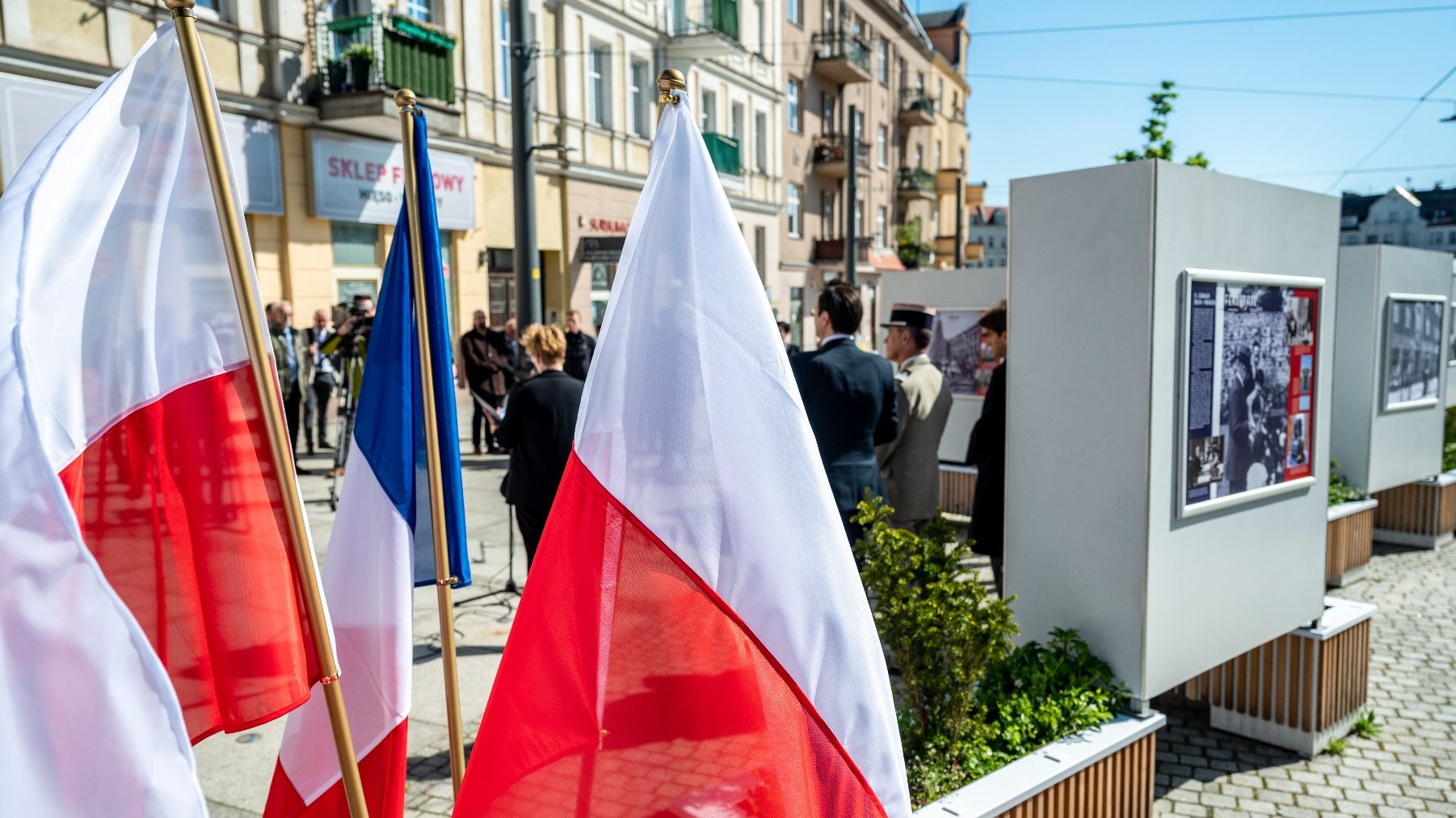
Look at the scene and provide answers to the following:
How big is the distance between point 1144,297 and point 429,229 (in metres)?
2.55

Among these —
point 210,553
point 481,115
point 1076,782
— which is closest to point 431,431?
point 210,553

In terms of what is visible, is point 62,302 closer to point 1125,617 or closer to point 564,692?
point 564,692

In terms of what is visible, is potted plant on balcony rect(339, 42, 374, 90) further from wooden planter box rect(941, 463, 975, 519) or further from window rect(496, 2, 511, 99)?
wooden planter box rect(941, 463, 975, 519)

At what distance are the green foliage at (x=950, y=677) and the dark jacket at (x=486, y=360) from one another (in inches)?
374

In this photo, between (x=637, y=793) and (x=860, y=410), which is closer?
(x=637, y=793)

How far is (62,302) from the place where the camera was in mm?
1723

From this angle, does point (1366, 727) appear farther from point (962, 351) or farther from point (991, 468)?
point (962, 351)

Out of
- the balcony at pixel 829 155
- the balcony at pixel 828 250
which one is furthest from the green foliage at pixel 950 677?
the balcony at pixel 829 155

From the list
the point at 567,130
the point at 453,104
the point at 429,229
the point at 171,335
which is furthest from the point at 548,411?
the point at 567,130

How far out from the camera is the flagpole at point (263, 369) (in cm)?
181

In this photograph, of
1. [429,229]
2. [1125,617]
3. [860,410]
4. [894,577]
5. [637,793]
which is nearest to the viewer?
[637,793]

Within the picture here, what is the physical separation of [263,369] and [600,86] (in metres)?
22.5

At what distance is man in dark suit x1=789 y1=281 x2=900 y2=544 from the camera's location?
196 inches

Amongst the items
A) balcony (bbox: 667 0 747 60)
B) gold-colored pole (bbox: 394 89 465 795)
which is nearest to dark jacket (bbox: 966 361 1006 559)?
gold-colored pole (bbox: 394 89 465 795)
